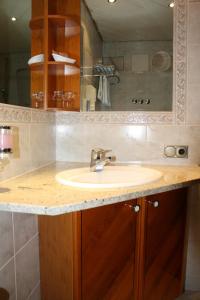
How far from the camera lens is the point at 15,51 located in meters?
1.20

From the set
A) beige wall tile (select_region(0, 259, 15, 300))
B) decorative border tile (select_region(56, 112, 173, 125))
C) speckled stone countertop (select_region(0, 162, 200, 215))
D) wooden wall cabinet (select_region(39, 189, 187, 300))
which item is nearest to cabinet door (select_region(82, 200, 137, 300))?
wooden wall cabinet (select_region(39, 189, 187, 300))

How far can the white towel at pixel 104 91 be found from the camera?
1559mm

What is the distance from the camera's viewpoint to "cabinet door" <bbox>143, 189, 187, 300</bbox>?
119 cm

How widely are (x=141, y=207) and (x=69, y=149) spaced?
70 cm

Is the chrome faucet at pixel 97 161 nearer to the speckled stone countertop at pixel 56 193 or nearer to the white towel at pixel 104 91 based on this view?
the speckled stone countertop at pixel 56 193

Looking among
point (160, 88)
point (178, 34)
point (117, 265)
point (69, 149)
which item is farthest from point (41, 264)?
point (178, 34)

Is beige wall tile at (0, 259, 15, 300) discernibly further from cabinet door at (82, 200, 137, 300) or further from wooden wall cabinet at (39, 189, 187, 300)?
cabinet door at (82, 200, 137, 300)

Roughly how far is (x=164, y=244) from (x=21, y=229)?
705mm

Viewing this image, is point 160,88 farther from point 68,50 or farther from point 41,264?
point 41,264

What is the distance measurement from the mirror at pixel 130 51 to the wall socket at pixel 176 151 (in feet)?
0.78

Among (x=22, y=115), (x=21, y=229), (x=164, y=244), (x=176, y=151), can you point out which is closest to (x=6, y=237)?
(x=21, y=229)

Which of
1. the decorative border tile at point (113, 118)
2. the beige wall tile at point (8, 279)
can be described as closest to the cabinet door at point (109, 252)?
the beige wall tile at point (8, 279)

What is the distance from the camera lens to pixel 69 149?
164 cm

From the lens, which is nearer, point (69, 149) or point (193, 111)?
point (193, 111)
